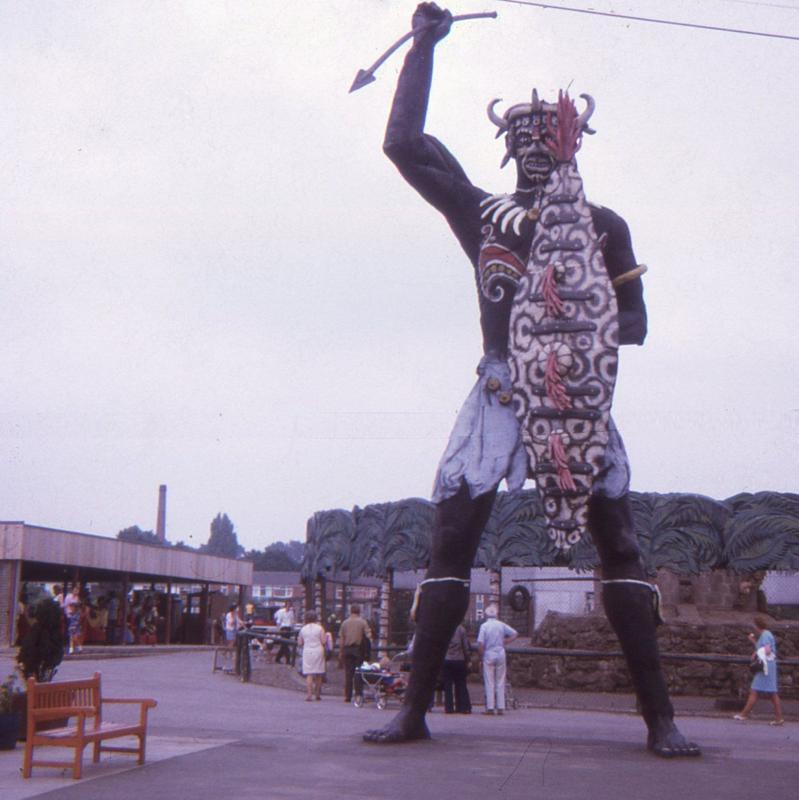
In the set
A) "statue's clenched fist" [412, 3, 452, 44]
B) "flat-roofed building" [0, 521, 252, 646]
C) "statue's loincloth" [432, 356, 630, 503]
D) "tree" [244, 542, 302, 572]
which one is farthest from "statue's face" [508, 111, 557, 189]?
"tree" [244, 542, 302, 572]

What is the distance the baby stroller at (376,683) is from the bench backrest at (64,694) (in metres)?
8.48

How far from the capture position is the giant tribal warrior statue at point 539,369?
7.28m

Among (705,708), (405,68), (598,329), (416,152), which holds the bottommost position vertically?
(705,708)

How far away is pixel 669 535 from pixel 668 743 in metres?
15.7

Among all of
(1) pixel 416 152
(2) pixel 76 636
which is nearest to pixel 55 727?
(1) pixel 416 152

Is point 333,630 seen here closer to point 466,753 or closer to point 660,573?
point 660,573

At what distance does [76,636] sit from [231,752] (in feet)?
59.1

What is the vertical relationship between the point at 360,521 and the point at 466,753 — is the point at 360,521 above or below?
above

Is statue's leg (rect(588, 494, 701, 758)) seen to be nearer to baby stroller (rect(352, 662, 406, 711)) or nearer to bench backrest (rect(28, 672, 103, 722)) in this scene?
bench backrest (rect(28, 672, 103, 722))

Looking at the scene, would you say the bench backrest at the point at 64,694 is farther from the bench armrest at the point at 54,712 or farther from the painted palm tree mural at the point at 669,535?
the painted palm tree mural at the point at 669,535

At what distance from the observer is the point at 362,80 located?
7.93 metres

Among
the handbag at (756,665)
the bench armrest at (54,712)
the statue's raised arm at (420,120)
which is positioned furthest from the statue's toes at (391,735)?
the handbag at (756,665)

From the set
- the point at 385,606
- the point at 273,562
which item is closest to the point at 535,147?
the point at 385,606

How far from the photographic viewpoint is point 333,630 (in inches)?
1331
